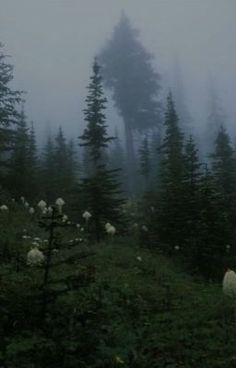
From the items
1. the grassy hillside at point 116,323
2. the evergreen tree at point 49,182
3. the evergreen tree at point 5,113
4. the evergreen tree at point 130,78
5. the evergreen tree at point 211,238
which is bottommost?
the grassy hillside at point 116,323

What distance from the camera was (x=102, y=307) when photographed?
9.11 m

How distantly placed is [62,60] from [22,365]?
118 m

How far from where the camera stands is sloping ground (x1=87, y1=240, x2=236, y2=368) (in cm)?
769

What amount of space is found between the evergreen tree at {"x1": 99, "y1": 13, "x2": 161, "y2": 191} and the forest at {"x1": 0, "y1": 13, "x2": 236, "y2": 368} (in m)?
24.4

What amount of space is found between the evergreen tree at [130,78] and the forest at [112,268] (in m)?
24.4

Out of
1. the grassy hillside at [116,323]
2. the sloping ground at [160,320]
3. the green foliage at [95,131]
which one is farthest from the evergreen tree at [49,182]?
the grassy hillside at [116,323]

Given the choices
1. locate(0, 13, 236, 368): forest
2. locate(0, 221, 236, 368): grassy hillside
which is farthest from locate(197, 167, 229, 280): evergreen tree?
locate(0, 221, 236, 368): grassy hillside

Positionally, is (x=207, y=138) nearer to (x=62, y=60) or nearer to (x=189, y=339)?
(x=62, y=60)

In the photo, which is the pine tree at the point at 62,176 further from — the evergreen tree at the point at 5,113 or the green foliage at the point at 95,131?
the evergreen tree at the point at 5,113

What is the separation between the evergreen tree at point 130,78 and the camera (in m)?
57.5

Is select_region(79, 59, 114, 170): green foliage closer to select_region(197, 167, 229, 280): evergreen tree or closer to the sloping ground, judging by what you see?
select_region(197, 167, 229, 280): evergreen tree

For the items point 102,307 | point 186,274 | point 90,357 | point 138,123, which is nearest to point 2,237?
point 186,274

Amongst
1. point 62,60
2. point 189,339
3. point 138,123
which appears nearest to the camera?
point 189,339

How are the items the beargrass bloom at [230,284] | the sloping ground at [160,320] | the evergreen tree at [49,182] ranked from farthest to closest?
the evergreen tree at [49,182] → the beargrass bloom at [230,284] → the sloping ground at [160,320]
